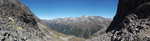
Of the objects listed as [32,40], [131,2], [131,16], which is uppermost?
[131,2]

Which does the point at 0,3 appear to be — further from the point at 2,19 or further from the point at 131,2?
the point at 131,2

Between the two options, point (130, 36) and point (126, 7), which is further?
point (126, 7)

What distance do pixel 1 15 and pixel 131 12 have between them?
21.9 m

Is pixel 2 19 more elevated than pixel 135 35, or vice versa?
pixel 2 19

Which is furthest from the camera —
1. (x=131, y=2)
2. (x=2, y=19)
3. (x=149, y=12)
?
(x=131, y=2)

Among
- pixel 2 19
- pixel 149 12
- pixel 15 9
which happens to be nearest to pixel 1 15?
pixel 2 19

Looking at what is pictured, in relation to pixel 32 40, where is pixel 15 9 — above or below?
above

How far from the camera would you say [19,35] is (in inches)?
1195

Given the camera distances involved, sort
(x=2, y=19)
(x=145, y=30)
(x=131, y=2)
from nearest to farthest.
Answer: (x=145, y=30) < (x=2, y=19) < (x=131, y=2)

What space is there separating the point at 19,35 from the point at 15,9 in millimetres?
13832

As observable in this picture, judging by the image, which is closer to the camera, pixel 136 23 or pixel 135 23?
pixel 136 23

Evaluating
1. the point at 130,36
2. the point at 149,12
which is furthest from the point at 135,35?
the point at 149,12

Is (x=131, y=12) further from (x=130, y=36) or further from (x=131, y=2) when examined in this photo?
(x=130, y=36)

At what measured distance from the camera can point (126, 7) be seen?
37.3 metres
